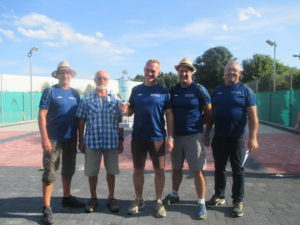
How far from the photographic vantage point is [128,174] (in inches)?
227

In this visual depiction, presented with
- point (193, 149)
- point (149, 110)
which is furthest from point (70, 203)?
point (193, 149)

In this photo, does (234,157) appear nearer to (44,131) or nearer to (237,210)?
(237,210)

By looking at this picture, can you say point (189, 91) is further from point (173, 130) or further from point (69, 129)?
point (69, 129)

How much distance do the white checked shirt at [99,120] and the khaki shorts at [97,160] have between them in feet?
0.32

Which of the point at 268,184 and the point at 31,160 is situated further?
the point at 31,160

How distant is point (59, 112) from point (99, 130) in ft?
1.83

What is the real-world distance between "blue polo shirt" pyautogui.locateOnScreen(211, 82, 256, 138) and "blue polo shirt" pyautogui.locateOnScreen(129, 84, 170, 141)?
708mm

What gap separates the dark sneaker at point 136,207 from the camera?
3.79m

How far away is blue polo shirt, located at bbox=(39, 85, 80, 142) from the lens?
3695 millimetres

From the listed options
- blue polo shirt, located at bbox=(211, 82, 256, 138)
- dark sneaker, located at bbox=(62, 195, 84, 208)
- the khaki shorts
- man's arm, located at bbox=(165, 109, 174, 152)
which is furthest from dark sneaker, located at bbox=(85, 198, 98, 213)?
blue polo shirt, located at bbox=(211, 82, 256, 138)

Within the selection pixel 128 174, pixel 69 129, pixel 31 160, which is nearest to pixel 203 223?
pixel 69 129

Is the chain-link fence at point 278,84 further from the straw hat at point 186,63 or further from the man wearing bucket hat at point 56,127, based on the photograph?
the man wearing bucket hat at point 56,127

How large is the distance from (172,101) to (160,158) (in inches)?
30.2

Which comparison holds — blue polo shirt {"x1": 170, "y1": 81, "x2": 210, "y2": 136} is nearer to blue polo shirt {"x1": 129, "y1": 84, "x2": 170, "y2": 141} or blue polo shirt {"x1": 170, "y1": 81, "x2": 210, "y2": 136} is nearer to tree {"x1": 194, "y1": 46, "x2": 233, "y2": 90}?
blue polo shirt {"x1": 129, "y1": 84, "x2": 170, "y2": 141}
